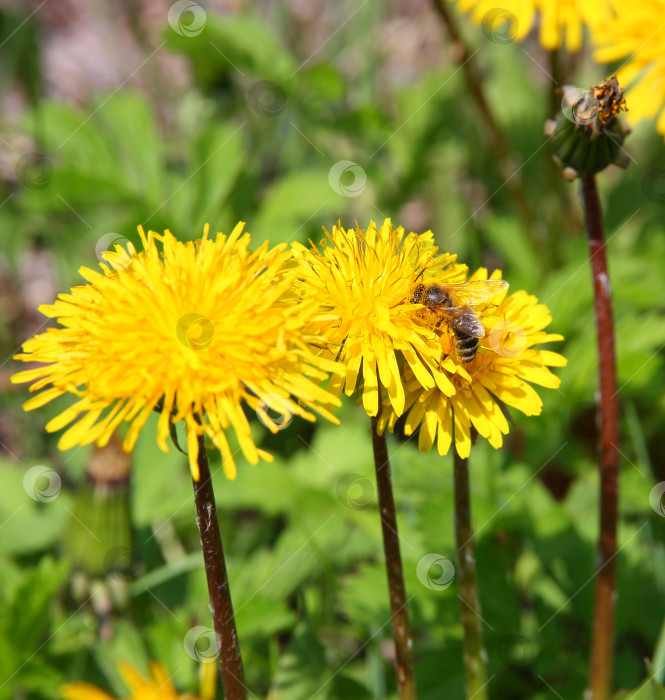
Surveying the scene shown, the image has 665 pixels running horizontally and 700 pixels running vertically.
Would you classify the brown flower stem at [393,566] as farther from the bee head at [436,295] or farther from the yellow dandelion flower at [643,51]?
the yellow dandelion flower at [643,51]

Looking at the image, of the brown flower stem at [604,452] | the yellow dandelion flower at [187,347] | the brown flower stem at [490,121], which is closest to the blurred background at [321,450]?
the brown flower stem at [490,121]

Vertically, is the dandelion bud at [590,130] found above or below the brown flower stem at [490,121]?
below

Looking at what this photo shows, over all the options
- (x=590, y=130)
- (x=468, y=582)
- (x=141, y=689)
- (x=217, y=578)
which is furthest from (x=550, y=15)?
(x=141, y=689)

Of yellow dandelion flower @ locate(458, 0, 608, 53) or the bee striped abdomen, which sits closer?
the bee striped abdomen

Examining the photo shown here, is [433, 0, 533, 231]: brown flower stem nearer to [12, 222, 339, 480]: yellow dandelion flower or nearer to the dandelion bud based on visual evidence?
the dandelion bud

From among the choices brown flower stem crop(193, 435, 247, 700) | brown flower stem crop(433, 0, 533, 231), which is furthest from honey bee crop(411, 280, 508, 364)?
brown flower stem crop(433, 0, 533, 231)

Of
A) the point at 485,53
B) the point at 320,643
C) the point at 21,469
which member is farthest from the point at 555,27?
the point at 21,469
